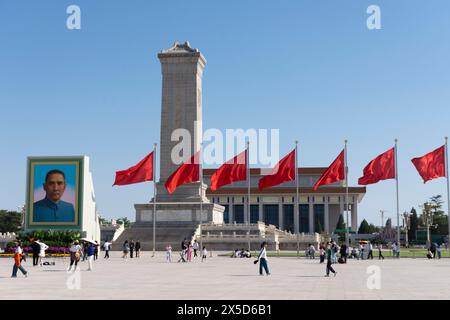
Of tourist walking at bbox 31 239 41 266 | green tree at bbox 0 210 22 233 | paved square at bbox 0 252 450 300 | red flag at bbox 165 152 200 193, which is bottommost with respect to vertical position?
paved square at bbox 0 252 450 300

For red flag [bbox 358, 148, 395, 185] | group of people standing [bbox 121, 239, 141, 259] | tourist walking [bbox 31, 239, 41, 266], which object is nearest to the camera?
tourist walking [bbox 31, 239, 41, 266]

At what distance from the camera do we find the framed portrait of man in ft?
192

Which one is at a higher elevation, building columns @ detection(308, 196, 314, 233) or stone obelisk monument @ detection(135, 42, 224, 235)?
stone obelisk monument @ detection(135, 42, 224, 235)

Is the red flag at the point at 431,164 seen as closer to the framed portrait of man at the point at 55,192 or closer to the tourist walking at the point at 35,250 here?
the tourist walking at the point at 35,250

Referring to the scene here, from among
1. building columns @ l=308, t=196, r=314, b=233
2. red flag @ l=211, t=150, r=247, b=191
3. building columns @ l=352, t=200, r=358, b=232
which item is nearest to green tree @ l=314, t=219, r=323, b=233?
building columns @ l=308, t=196, r=314, b=233

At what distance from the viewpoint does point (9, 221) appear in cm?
12912

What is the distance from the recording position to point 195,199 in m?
79.6

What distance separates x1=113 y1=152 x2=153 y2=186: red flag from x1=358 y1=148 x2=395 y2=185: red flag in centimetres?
1651

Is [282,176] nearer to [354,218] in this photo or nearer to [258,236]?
[258,236]

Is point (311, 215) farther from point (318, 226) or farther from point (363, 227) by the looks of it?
point (363, 227)

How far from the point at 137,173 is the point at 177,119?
102 feet

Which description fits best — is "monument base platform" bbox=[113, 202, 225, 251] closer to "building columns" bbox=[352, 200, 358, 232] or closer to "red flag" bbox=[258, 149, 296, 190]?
"red flag" bbox=[258, 149, 296, 190]

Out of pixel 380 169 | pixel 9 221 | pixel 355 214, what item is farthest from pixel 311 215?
pixel 380 169
